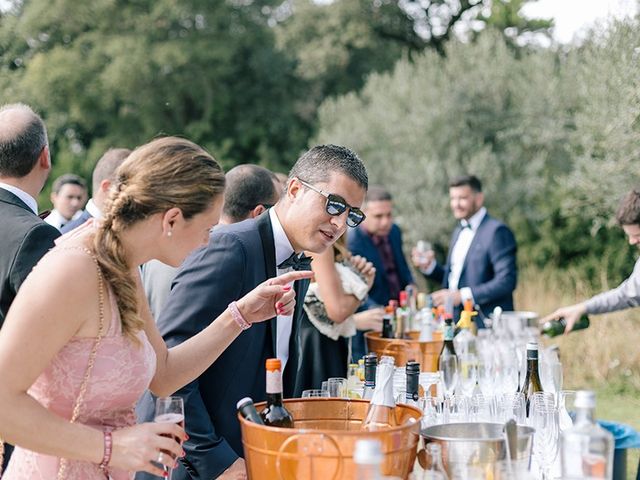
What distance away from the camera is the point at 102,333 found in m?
1.86

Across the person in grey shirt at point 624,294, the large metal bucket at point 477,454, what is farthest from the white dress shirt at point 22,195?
the person in grey shirt at point 624,294

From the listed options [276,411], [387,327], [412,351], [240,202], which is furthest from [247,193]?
[276,411]

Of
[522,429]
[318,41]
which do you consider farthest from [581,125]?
[318,41]

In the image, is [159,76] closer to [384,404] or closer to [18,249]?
[18,249]

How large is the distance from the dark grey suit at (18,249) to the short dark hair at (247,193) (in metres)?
1.23

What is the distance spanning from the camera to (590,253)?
1120 cm

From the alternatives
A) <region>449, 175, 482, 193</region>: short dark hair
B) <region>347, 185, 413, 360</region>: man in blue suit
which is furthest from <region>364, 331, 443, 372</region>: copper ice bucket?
<region>449, 175, 482, 193</region>: short dark hair

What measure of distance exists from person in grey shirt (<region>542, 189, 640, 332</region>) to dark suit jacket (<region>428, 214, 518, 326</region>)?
64.8 inches

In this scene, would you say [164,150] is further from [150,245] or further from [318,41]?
[318,41]

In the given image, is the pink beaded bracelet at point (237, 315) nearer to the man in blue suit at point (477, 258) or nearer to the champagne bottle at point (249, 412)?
the champagne bottle at point (249, 412)

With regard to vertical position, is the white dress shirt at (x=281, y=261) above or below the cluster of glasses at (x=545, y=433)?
above

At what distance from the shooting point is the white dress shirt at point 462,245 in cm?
663

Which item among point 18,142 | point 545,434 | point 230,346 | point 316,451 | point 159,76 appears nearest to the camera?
point 316,451

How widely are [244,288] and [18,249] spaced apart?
881 mm
